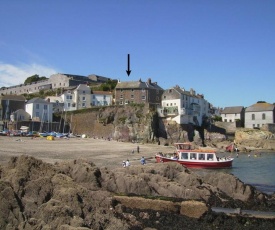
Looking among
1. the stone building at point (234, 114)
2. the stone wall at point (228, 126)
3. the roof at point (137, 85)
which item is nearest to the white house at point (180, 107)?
the roof at point (137, 85)

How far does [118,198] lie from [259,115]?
257ft

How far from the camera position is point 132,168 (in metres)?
20.2

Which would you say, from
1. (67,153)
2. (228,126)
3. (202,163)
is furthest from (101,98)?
(202,163)

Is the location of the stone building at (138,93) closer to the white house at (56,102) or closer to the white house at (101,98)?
the white house at (101,98)

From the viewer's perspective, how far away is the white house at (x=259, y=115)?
85.8m

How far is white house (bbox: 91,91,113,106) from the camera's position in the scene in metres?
82.7

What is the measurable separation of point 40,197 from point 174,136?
2261 inches

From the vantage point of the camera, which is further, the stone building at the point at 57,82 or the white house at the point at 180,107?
the stone building at the point at 57,82

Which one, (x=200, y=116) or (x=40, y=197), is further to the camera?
(x=200, y=116)

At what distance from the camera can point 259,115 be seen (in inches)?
3433

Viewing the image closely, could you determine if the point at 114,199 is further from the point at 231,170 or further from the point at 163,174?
the point at 231,170

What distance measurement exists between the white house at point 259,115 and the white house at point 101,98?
34602mm

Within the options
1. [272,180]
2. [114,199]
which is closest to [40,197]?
[114,199]

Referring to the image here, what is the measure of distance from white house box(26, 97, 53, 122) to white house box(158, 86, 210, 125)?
2259 cm
